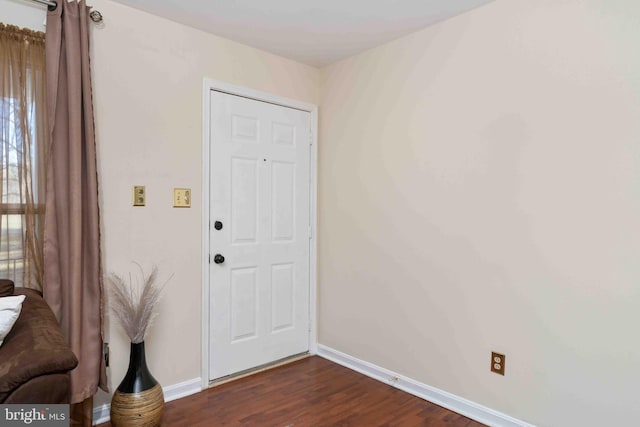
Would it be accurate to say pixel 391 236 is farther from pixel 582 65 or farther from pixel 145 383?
pixel 145 383

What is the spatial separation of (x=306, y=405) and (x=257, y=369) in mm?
668

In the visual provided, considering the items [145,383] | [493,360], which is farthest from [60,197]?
[493,360]

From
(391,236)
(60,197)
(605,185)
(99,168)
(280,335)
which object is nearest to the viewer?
(605,185)

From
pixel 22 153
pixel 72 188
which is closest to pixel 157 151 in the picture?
pixel 72 188

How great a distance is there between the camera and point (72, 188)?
2.10 meters

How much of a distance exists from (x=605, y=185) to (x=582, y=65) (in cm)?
62

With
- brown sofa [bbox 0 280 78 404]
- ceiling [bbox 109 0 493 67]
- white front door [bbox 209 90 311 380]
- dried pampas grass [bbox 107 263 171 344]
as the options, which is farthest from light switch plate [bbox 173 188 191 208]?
brown sofa [bbox 0 280 78 404]

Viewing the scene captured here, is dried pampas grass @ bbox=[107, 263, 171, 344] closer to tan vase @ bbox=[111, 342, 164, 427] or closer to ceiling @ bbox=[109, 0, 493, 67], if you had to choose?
tan vase @ bbox=[111, 342, 164, 427]

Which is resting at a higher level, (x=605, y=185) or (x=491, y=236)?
(x=605, y=185)

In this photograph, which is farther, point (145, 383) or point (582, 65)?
point (145, 383)

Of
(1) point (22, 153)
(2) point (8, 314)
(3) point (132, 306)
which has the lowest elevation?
(3) point (132, 306)

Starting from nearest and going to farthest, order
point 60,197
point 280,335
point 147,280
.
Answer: point 60,197 → point 147,280 → point 280,335

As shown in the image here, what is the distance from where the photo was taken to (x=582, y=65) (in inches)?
79.0

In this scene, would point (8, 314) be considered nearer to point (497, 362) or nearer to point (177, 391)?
point (177, 391)
